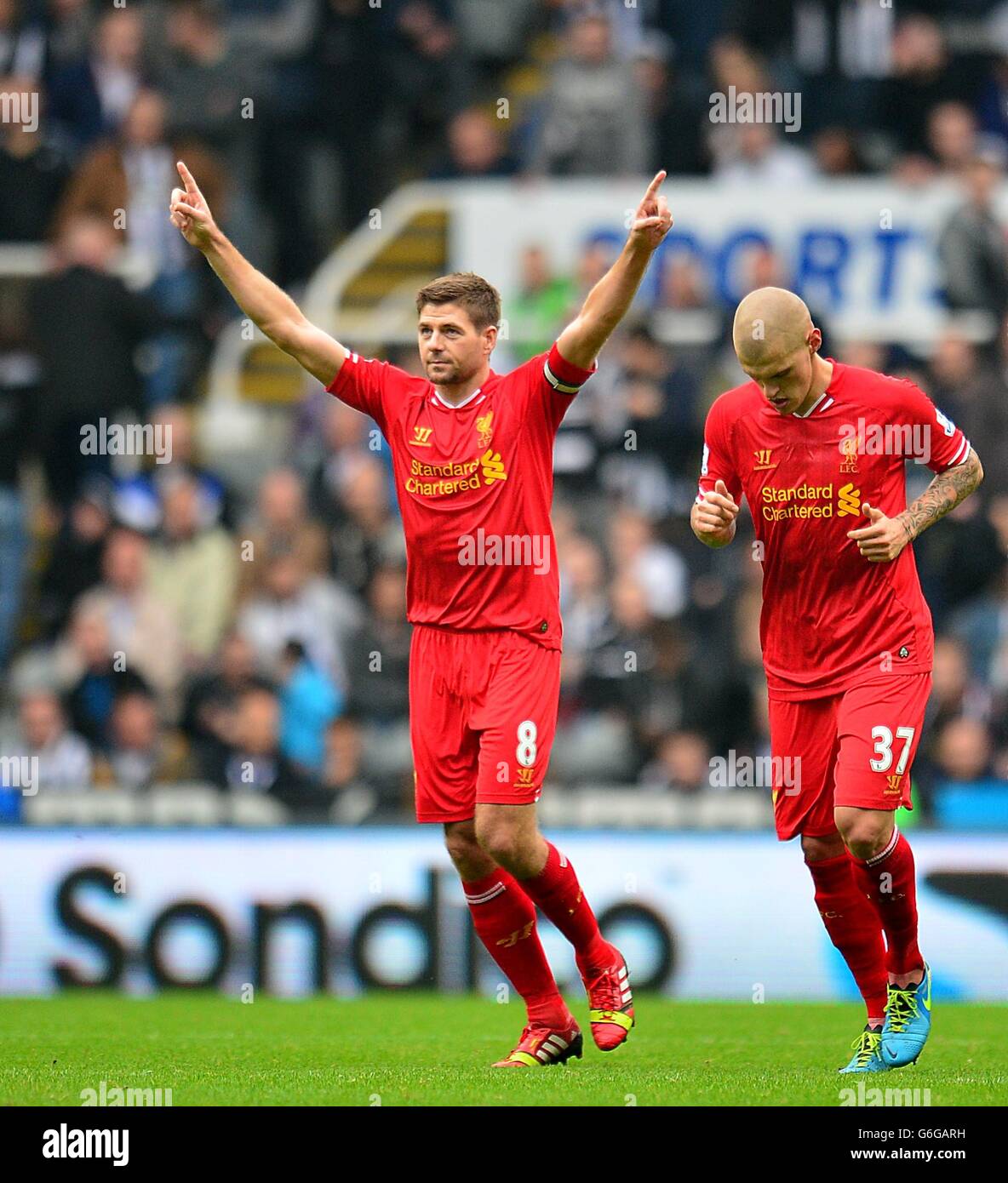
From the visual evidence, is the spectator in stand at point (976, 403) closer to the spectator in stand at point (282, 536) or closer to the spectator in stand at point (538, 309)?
the spectator in stand at point (538, 309)

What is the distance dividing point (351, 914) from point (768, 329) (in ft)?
18.3

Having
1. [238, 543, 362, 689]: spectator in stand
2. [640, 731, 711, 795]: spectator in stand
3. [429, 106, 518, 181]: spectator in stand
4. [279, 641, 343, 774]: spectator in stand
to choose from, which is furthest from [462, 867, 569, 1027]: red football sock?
[429, 106, 518, 181]: spectator in stand

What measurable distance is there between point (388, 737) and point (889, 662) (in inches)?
236

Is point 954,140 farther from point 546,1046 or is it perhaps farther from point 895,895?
point 546,1046

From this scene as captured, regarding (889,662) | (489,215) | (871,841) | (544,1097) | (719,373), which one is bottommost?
(544,1097)

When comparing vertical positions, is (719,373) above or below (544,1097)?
above

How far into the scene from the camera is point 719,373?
15406 mm

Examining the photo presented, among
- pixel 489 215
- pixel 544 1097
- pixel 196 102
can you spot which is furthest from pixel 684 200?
pixel 544 1097

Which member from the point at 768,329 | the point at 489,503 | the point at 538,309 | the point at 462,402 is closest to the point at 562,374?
the point at 462,402

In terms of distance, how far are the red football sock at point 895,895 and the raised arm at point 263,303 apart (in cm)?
284

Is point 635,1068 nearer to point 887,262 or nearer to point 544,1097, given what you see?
point 544,1097

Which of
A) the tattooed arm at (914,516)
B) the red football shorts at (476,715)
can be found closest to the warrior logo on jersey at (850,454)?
the tattooed arm at (914,516)

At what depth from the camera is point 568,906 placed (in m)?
8.26

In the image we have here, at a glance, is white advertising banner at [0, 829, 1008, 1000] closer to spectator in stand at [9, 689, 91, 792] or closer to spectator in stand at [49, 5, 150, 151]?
spectator in stand at [9, 689, 91, 792]
